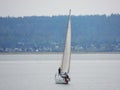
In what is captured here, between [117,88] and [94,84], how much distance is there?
2.51m

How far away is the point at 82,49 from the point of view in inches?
3757

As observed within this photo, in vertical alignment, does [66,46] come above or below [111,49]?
above

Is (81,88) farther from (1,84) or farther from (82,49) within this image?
(82,49)

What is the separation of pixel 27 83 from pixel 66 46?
4.10 metres

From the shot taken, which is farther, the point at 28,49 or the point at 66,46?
the point at 28,49

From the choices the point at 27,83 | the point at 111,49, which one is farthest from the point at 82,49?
the point at 27,83

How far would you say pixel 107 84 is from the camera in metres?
30.9

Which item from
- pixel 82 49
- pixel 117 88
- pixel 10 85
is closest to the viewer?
pixel 117 88

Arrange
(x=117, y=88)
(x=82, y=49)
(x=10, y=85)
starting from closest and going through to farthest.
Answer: (x=117, y=88)
(x=10, y=85)
(x=82, y=49)

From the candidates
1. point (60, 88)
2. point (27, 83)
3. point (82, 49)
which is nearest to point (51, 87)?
point (60, 88)

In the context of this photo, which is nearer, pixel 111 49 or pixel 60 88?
pixel 60 88

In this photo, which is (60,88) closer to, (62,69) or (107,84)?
(62,69)

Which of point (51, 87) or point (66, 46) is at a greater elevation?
point (66, 46)

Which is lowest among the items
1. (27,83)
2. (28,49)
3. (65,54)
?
(28,49)
